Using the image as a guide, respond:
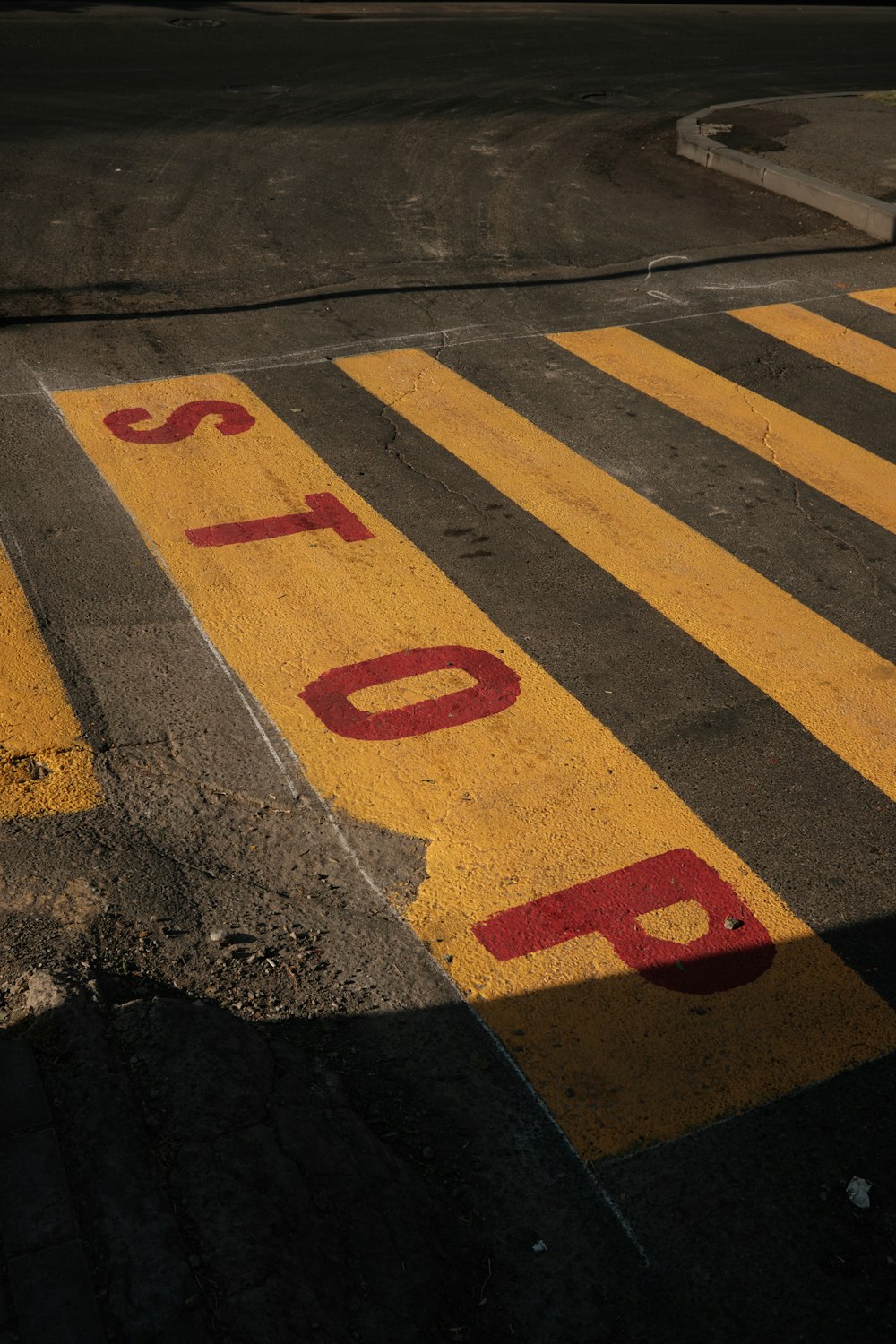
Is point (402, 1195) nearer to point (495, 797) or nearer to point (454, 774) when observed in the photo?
point (495, 797)

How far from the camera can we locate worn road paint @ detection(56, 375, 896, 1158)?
12.9ft

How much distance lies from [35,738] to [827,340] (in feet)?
22.9

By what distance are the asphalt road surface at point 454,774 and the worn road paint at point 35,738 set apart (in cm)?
2

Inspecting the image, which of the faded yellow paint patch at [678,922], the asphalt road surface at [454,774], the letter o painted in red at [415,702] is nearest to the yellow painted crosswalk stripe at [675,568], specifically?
the asphalt road surface at [454,774]

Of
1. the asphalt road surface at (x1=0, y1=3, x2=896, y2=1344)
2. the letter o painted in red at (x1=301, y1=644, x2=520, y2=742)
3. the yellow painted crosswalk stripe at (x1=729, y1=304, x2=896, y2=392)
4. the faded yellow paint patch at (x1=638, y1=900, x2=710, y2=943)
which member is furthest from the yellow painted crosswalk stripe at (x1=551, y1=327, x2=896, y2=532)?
the faded yellow paint patch at (x1=638, y1=900, x2=710, y2=943)

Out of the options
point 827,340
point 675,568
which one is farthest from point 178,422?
point 827,340

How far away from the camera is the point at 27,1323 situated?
Result: 9.33 feet

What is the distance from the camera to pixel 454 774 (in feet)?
16.8

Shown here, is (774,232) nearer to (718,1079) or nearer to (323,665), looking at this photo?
(323,665)

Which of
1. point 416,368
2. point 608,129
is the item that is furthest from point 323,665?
point 608,129

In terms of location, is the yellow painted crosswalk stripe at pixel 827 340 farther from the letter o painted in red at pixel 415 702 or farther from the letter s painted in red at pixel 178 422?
the letter o painted in red at pixel 415 702

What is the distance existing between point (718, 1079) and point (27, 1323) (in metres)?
2.07

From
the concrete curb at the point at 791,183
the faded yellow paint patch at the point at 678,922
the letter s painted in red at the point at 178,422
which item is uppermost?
the concrete curb at the point at 791,183

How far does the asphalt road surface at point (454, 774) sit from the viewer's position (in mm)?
3328
